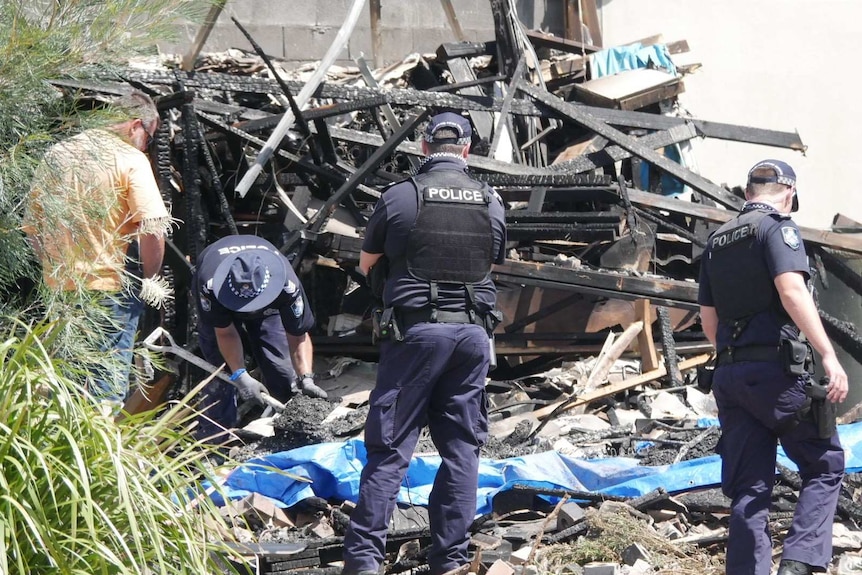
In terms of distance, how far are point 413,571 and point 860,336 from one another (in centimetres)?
427

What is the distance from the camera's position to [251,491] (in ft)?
17.4

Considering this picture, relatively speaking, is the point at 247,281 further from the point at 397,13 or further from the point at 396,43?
the point at 397,13

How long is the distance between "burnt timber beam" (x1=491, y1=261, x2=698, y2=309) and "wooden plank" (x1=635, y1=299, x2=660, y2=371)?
0.15 m

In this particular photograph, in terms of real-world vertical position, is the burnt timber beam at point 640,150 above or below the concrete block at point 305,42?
below

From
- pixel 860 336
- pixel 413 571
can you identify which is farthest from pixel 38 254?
pixel 860 336

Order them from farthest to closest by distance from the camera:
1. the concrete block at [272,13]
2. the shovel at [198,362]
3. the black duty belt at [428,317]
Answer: the concrete block at [272,13], the shovel at [198,362], the black duty belt at [428,317]

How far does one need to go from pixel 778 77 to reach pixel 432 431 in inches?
340

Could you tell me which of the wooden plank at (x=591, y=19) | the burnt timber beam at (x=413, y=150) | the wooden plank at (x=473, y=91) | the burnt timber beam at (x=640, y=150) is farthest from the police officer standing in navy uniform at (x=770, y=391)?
the wooden plank at (x=591, y=19)

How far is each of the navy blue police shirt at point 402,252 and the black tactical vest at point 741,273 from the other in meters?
0.96

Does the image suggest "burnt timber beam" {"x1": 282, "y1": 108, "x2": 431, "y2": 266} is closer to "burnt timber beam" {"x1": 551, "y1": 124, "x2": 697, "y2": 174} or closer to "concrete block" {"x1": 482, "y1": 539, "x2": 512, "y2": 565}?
"burnt timber beam" {"x1": 551, "y1": 124, "x2": 697, "y2": 174}

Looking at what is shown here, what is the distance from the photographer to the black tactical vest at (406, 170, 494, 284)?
4.48m

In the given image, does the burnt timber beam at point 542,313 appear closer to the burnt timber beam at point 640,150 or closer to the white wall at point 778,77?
the burnt timber beam at point 640,150

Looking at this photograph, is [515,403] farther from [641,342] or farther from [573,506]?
[573,506]

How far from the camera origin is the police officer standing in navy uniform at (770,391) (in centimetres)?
421
